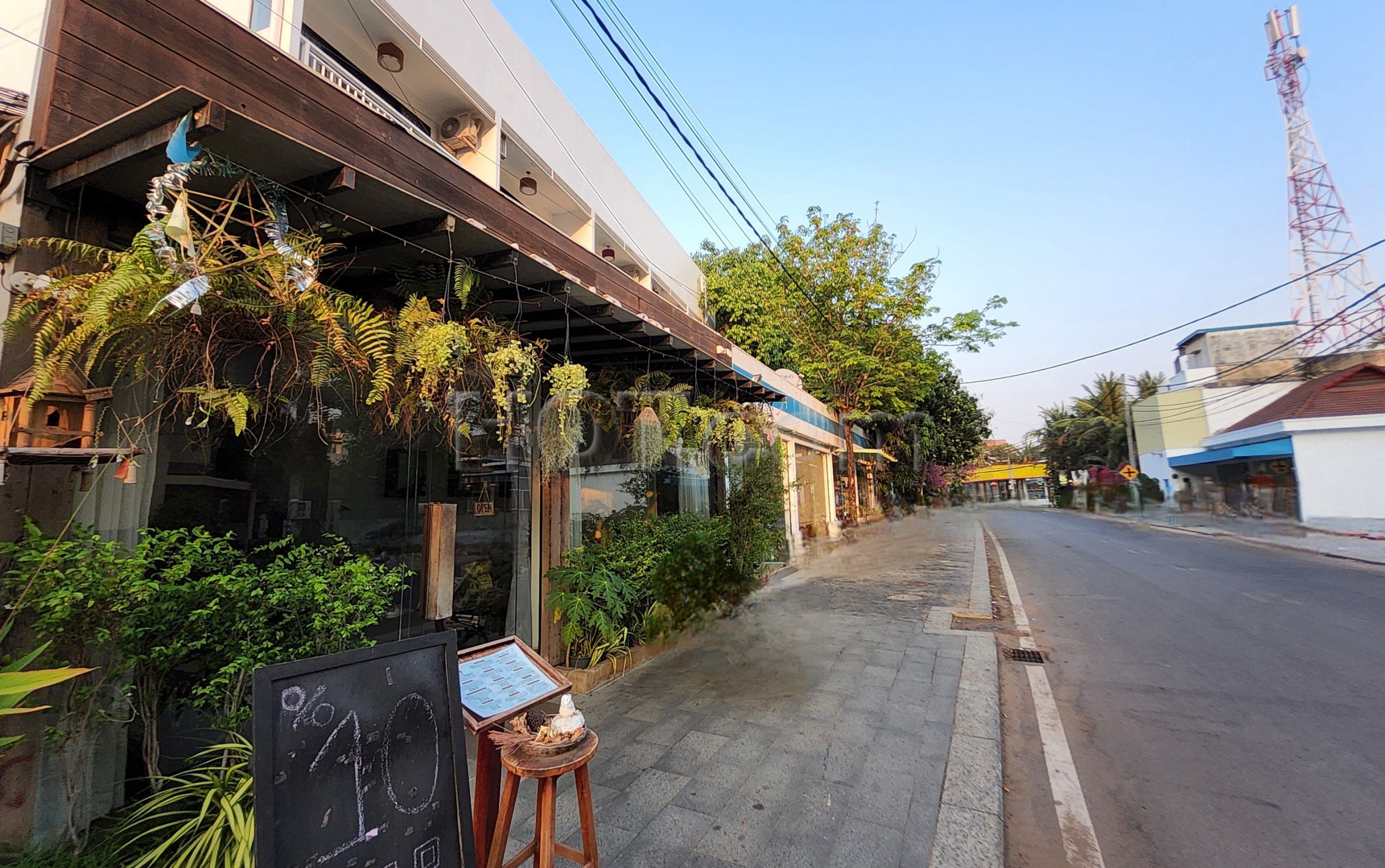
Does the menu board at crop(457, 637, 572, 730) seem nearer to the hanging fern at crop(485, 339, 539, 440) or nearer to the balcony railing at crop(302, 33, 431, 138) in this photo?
the hanging fern at crop(485, 339, 539, 440)

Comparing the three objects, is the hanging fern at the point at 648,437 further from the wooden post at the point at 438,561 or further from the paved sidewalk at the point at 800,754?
the wooden post at the point at 438,561

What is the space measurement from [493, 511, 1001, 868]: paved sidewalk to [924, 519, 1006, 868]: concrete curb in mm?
10

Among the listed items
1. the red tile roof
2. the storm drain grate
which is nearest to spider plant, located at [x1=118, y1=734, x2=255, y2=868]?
the storm drain grate

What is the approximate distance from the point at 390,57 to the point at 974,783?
28.1 ft

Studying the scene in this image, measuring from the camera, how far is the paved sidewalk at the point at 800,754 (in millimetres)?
2824

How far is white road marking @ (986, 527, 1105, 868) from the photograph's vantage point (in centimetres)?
279

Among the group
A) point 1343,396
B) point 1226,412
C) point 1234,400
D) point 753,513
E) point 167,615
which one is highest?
point 1234,400

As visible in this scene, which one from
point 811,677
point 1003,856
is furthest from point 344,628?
point 811,677

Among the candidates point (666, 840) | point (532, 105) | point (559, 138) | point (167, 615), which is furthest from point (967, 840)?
point (559, 138)

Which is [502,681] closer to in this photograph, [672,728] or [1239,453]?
[672,728]

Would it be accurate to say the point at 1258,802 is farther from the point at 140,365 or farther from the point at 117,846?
the point at 140,365

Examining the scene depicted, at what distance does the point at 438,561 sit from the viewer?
3.97 metres

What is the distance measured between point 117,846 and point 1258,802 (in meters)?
5.77

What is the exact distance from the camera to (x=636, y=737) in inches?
159
